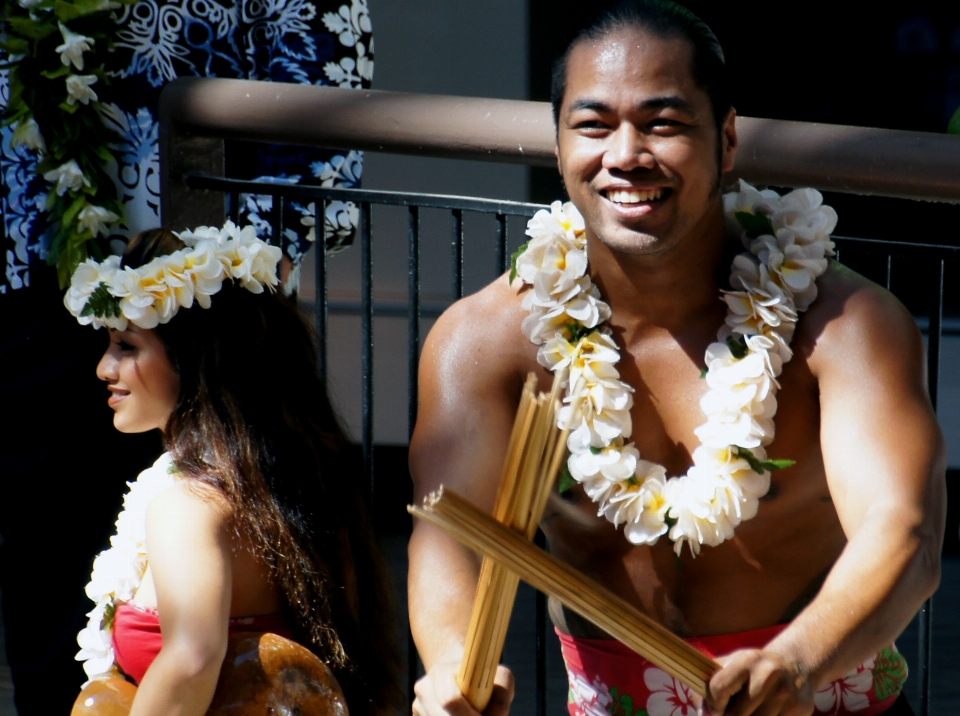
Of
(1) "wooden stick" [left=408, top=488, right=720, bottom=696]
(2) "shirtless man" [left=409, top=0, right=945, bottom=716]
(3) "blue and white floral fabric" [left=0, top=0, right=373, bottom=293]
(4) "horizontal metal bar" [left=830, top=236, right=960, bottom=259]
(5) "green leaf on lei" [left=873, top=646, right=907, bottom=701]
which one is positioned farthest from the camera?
(3) "blue and white floral fabric" [left=0, top=0, right=373, bottom=293]

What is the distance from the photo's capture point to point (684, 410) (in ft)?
7.76

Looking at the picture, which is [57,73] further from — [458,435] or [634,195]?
[634,195]

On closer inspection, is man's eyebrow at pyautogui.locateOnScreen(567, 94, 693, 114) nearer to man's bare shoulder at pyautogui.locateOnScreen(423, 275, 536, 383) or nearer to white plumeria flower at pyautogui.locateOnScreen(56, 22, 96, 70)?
man's bare shoulder at pyautogui.locateOnScreen(423, 275, 536, 383)

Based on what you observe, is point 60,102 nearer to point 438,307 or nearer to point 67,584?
point 67,584

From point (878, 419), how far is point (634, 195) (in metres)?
0.48

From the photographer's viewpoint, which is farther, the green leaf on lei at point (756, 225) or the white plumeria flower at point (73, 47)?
the white plumeria flower at point (73, 47)

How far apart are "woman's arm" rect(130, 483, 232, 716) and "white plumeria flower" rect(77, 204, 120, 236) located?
0.78m

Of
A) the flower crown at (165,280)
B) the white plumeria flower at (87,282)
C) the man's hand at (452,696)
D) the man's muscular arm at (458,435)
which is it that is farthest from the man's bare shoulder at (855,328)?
the white plumeria flower at (87,282)

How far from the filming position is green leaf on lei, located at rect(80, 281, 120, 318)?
2.82 metres

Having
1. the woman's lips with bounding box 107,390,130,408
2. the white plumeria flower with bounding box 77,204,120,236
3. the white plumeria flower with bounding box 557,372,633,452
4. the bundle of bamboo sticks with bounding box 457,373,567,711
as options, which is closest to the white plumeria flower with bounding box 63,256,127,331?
the woman's lips with bounding box 107,390,130,408

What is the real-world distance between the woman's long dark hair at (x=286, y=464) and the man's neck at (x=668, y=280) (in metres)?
0.74

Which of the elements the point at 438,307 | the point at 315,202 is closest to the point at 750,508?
the point at 315,202

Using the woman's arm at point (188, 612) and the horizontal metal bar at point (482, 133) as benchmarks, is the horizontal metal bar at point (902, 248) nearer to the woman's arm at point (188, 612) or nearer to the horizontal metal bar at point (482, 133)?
the horizontal metal bar at point (482, 133)

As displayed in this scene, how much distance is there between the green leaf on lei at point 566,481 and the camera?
2355 millimetres
